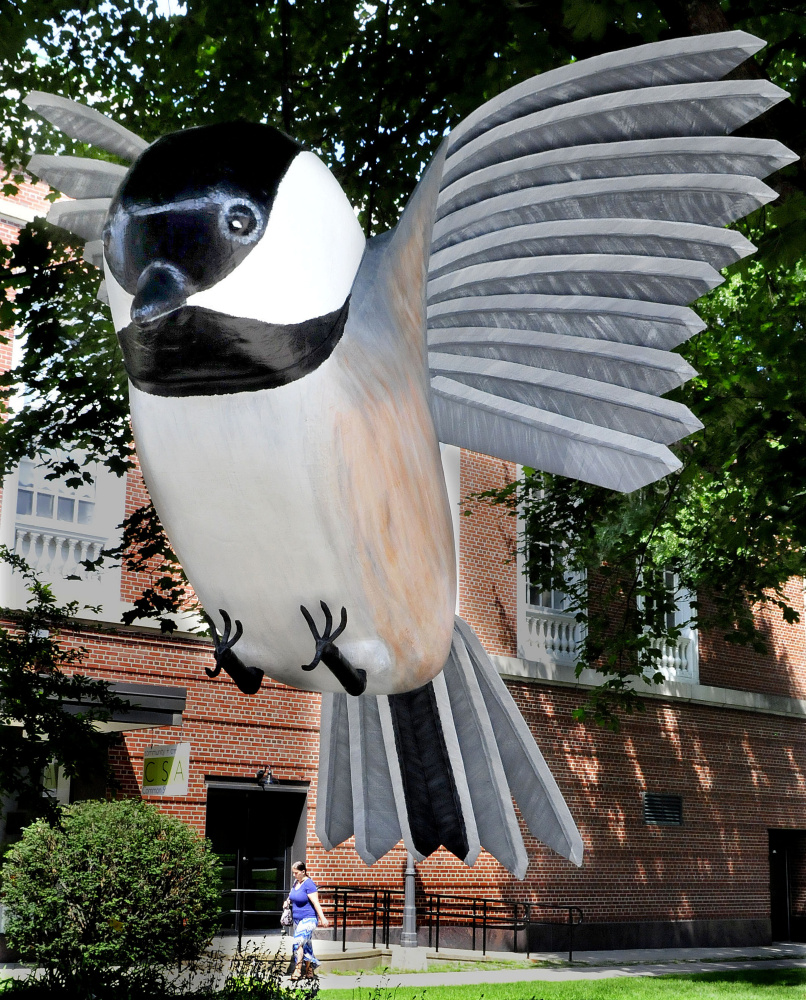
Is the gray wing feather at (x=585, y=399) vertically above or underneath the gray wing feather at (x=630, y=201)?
underneath

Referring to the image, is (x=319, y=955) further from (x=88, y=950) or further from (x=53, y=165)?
(x=53, y=165)

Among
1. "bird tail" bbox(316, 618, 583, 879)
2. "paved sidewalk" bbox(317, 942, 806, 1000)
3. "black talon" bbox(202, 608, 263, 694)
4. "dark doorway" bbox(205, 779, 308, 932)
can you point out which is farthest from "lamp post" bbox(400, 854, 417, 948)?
"black talon" bbox(202, 608, 263, 694)

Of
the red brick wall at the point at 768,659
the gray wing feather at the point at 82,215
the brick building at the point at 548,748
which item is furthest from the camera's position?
the red brick wall at the point at 768,659

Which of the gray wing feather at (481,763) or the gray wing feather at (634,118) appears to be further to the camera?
the gray wing feather at (481,763)

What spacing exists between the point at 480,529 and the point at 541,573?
5.77 meters

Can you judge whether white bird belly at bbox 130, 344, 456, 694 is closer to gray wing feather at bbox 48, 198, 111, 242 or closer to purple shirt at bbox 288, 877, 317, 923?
gray wing feather at bbox 48, 198, 111, 242

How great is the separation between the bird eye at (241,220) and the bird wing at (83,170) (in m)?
0.39

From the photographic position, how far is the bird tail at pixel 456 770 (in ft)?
6.32

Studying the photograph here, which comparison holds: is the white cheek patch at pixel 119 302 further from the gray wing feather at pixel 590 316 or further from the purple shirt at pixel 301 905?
the purple shirt at pixel 301 905

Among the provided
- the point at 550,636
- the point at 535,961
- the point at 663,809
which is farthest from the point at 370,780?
the point at 663,809

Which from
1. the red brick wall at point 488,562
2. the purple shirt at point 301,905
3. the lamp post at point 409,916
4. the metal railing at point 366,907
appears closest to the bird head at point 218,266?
the purple shirt at point 301,905

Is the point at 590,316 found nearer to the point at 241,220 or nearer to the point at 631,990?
the point at 241,220

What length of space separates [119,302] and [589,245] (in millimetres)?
715

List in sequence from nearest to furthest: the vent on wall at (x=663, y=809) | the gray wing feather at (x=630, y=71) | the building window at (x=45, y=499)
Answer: the gray wing feather at (x=630, y=71), the building window at (x=45, y=499), the vent on wall at (x=663, y=809)
